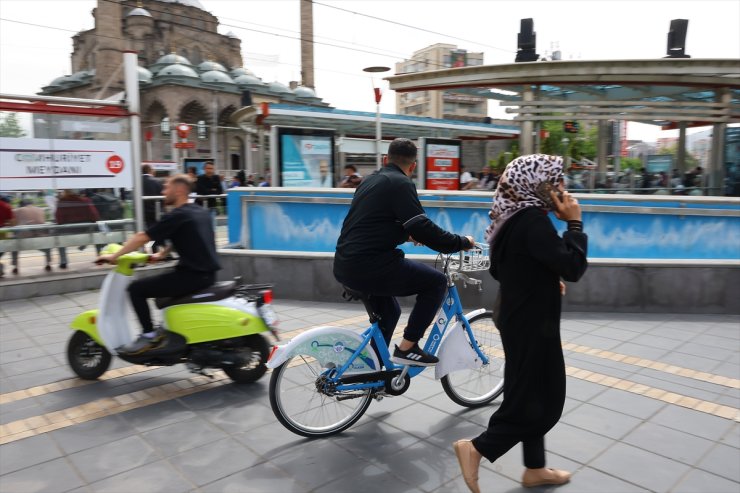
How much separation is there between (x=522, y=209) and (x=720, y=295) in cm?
556

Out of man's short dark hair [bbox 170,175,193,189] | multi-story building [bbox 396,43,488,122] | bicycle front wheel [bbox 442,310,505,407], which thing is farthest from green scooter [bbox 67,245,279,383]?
multi-story building [bbox 396,43,488,122]

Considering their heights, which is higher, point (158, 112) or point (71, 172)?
point (158, 112)

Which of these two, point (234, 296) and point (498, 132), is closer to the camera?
point (234, 296)

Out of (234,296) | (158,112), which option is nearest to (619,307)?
(234,296)

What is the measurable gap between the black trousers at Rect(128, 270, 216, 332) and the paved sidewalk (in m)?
0.75

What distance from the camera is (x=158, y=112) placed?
151ft

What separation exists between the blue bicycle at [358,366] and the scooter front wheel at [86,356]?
2001 millimetres

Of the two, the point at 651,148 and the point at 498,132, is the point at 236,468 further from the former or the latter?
the point at 498,132

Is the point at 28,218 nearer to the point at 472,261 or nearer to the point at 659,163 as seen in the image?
the point at 472,261

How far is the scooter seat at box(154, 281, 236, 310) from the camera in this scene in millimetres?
4430

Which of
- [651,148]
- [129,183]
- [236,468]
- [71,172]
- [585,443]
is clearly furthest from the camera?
[651,148]

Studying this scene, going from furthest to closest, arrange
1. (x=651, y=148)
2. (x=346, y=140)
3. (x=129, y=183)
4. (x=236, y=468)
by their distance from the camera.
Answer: (x=651, y=148) < (x=346, y=140) < (x=129, y=183) < (x=236, y=468)

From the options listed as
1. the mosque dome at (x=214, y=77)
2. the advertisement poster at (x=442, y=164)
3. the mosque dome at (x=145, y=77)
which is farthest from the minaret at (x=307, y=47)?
the advertisement poster at (x=442, y=164)

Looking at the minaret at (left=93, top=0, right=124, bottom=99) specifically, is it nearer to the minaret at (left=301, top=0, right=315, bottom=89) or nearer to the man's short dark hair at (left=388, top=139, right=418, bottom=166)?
the minaret at (left=301, top=0, right=315, bottom=89)
